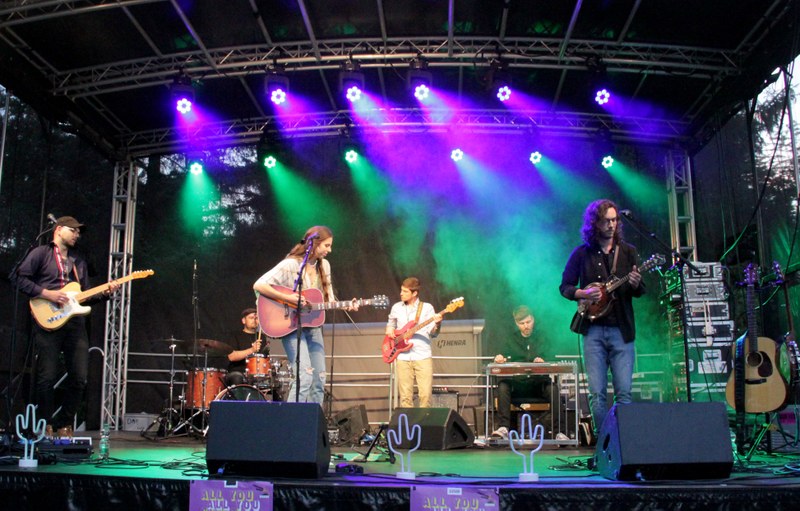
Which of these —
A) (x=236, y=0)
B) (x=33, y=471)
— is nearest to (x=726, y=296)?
(x=236, y=0)

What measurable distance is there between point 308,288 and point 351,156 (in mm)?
6663

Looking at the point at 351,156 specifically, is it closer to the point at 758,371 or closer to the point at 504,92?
the point at 504,92

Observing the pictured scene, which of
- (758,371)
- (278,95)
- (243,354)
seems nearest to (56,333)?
(243,354)

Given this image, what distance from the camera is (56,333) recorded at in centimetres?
688

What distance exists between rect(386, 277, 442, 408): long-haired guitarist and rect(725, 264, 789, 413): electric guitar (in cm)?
392

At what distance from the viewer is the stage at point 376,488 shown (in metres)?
3.69

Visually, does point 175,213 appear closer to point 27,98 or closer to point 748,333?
point 27,98

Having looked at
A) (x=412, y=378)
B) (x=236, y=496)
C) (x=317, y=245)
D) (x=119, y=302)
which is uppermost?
(x=119, y=302)

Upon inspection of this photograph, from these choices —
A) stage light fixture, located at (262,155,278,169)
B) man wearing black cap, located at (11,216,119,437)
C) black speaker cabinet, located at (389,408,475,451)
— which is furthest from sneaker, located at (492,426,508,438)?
stage light fixture, located at (262,155,278,169)

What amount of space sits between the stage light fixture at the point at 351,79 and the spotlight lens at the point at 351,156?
2310mm

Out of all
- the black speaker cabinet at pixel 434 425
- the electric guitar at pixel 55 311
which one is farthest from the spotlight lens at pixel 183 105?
the black speaker cabinet at pixel 434 425

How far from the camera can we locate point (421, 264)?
12.4m

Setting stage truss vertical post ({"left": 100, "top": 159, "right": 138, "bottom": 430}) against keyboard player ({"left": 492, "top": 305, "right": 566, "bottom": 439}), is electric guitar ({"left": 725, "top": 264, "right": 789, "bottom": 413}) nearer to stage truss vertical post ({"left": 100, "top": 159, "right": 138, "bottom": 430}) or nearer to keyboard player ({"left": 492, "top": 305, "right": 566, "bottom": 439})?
keyboard player ({"left": 492, "top": 305, "right": 566, "bottom": 439})

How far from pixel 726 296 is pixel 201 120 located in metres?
9.02
